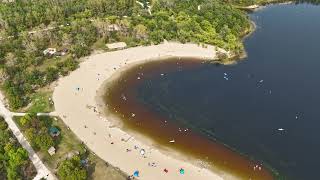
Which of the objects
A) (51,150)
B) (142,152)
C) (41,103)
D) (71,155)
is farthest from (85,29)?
(142,152)

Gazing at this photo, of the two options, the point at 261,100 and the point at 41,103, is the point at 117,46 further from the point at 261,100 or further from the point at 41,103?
the point at 261,100

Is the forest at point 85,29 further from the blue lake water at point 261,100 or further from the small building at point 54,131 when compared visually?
the small building at point 54,131

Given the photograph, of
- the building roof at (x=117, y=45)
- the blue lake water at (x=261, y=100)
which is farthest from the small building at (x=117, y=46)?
the blue lake water at (x=261, y=100)

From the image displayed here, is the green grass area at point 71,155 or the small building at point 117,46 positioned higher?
the small building at point 117,46

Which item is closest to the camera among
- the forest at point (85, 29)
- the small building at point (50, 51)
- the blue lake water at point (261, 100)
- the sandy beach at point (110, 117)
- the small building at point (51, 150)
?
the sandy beach at point (110, 117)

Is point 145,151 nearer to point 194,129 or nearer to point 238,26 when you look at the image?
point 194,129

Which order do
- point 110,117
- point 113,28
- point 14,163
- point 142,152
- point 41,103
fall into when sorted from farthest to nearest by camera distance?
point 113,28
point 41,103
point 110,117
point 142,152
point 14,163

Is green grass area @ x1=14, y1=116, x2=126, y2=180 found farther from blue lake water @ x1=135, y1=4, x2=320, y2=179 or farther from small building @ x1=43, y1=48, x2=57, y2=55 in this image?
small building @ x1=43, y1=48, x2=57, y2=55

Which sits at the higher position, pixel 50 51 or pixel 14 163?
pixel 50 51
